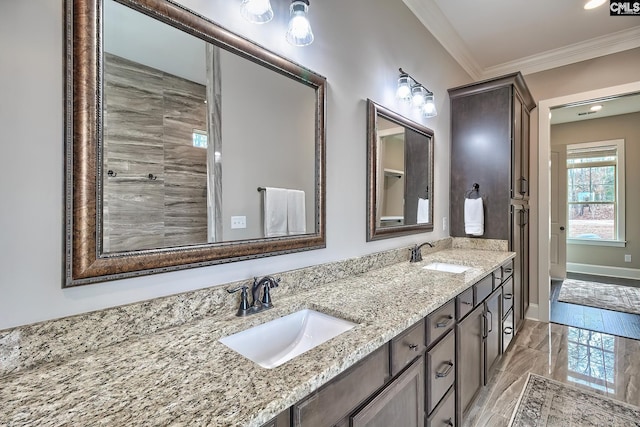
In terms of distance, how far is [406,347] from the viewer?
3.58ft

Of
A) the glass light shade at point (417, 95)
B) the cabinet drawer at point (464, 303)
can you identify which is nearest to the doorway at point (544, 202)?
the glass light shade at point (417, 95)

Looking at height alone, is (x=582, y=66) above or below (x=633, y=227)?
above

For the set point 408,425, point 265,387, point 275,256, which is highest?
point 275,256

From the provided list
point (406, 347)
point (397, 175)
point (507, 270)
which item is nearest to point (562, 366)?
point (507, 270)

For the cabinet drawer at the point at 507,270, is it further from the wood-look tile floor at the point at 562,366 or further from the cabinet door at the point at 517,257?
the wood-look tile floor at the point at 562,366

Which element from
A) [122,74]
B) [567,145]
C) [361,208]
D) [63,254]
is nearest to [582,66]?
[567,145]

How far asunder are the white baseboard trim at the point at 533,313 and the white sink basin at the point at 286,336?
10.4 feet

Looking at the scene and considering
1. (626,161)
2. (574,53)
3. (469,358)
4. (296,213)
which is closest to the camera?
(296,213)

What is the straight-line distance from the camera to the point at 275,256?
132 centimetres

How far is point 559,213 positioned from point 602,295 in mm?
1477

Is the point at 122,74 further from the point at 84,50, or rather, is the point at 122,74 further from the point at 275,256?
the point at 275,256

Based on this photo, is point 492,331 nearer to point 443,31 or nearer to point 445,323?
point 445,323

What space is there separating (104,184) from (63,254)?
0.68 feet

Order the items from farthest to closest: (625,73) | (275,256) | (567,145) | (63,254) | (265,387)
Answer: (567,145) < (625,73) < (275,256) < (63,254) < (265,387)
